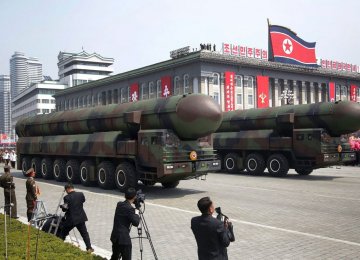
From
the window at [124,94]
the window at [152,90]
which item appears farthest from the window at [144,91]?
the window at [124,94]

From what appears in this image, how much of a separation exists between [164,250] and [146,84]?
2512 inches

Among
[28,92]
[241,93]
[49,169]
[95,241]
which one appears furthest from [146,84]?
[28,92]

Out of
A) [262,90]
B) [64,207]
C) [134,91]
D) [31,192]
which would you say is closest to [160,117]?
[31,192]

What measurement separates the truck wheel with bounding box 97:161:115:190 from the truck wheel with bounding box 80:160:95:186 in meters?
0.86

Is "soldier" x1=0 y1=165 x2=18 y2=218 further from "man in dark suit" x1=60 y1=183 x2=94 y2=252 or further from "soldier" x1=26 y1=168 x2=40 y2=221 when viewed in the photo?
"man in dark suit" x1=60 y1=183 x2=94 y2=252

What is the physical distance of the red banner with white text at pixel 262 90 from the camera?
63719 mm

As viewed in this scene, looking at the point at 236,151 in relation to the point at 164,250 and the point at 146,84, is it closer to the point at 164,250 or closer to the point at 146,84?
the point at 164,250

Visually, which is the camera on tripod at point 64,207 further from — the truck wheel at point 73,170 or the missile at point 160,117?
the truck wheel at point 73,170

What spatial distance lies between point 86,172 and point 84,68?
120465mm

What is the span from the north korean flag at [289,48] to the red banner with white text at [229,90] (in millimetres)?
7889

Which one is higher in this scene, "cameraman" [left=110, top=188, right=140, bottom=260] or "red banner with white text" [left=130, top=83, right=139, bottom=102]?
"red banner with white text" [left=130, top=83, right=139, bottom=102]

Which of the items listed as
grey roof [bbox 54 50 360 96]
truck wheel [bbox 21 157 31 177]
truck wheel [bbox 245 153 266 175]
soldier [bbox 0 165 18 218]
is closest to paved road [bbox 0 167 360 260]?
soldier [bbox 0 165 18 218]

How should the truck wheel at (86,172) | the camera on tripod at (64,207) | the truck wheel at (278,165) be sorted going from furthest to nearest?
the truck wheel at (278,165), the truck wheel at (86,172), the camera on tripod at (64,207)

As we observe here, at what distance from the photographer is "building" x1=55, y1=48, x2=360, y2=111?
6091cm
